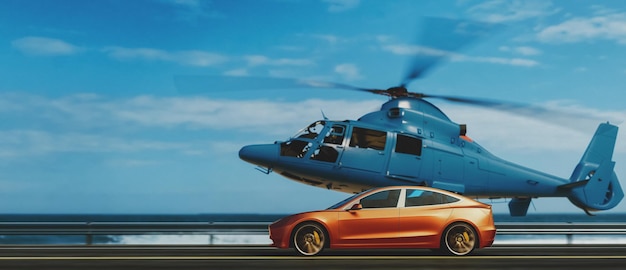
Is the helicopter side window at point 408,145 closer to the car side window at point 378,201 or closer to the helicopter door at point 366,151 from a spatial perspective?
the helicopter door at point 366,151

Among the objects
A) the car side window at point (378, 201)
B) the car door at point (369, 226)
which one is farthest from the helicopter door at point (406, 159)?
the car door at point (369, 226)

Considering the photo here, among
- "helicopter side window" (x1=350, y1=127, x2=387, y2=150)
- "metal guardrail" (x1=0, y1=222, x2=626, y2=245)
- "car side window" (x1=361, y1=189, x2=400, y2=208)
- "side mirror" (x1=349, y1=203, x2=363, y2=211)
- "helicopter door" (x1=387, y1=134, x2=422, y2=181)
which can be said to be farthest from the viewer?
"helicopter door" (x1=387, y1=134, x2=422, y2=181)

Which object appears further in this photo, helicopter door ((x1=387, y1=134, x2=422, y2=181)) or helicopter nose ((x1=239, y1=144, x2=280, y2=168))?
helicopter door ((x1=387, y1=134, x2=422, y2=181))

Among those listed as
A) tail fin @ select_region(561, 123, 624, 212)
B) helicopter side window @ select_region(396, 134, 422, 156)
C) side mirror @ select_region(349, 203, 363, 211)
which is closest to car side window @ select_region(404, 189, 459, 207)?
side mirror @ select_region(349, 203, 363, 211)

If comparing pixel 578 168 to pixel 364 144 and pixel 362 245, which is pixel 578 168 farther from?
pixel 362 245

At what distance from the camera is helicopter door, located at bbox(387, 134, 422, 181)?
23.0 meters

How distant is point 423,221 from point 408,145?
34.2ft

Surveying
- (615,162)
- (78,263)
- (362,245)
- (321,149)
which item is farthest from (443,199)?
(615,162)

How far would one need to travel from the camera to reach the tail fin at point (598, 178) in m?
26.5

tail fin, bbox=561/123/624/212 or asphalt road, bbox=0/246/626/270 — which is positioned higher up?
tail fin, bbox=561/123/624/212

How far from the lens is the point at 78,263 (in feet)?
37.1

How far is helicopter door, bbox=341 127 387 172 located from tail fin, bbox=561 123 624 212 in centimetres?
740

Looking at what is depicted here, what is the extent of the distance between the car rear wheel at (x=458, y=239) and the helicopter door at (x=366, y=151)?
31.8 ft

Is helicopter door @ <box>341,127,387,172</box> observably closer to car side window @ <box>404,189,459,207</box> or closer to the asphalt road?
car side window @ <box>404,189,459,207</box>
